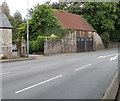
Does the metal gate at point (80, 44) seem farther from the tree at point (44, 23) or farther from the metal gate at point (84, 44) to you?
the tree at point (44, 23)

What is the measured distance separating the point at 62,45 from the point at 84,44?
8416 mm

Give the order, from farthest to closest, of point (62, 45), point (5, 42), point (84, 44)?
point (84, 44)
point (62, 45)
point (5, 42)

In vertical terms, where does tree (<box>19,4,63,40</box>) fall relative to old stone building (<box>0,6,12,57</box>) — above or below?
above

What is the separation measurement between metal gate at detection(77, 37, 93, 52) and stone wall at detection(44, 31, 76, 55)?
211 cm

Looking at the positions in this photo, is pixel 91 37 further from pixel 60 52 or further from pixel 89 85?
pixel 89 85

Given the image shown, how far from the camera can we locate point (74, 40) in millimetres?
38812

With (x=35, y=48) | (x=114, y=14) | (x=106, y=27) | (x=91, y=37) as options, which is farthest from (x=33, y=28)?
(x=114, y=14)

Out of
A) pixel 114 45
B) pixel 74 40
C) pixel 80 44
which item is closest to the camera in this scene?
pixel 74 40

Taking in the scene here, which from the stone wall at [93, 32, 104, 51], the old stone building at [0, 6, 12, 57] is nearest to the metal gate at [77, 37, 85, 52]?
the stone wall at [93, 32, 104, 51]

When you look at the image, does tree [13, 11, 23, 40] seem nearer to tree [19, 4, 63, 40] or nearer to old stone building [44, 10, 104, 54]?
tree [19, 4, 63, 40]

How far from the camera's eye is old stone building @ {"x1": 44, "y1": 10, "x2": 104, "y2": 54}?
33312mm

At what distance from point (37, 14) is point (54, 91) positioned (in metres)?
31.1

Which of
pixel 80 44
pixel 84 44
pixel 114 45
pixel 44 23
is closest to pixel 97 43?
pixel 84 44

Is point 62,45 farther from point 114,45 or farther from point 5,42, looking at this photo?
point 114,45
